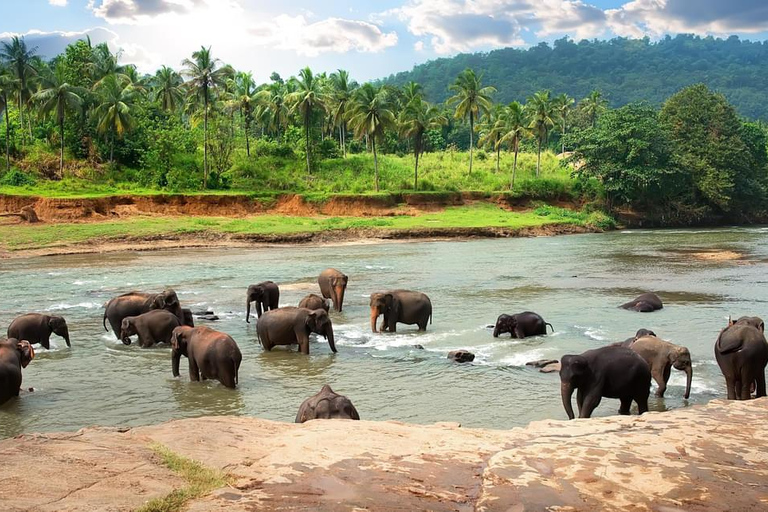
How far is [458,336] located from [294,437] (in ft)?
29.6

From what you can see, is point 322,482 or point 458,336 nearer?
point 322,482

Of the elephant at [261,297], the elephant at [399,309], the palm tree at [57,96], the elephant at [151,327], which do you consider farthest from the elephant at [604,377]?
the palm tree at [57,96]

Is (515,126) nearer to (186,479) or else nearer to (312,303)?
(312,303)

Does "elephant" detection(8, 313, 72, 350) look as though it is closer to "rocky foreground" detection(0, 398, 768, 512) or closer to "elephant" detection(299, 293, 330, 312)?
"elephant" detection(299, 293, 330, 312)

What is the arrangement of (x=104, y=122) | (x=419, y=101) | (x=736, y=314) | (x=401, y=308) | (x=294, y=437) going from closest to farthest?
(x=294, y=437)
(x=401, y=308)
(x=736, y=314)
(x=104, y=122)
(x=419, y=101)

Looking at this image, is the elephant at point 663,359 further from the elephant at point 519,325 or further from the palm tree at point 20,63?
the palm tree at point 20,63

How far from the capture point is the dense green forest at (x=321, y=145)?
54.1 metres

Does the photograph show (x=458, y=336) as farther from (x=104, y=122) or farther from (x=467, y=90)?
(x=467, y=90)

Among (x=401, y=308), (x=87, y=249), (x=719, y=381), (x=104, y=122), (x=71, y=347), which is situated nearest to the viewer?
(x=719, y=381)

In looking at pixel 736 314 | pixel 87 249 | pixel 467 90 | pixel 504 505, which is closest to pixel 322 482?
pixel 504 505

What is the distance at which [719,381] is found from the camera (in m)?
11.5

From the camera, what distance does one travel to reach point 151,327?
47.7 feet

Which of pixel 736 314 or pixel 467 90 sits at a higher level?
pixel 467 90

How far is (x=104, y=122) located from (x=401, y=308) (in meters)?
43.9
